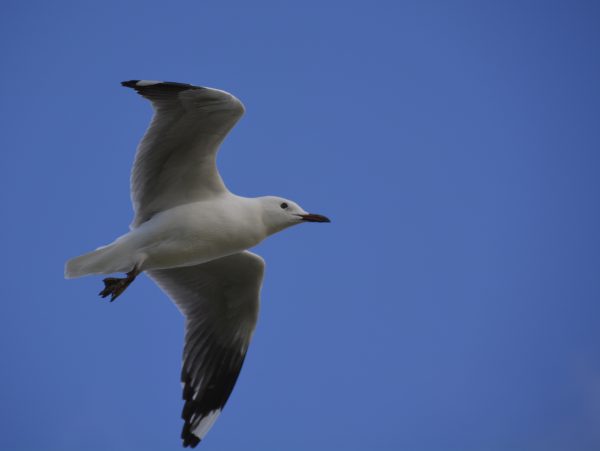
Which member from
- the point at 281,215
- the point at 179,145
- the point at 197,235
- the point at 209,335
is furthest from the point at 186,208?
the point at 209,335

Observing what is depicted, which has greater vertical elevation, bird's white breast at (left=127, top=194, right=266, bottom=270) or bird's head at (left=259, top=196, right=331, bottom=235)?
bird's head at (left=259, top=196, right=331, bottom=235)

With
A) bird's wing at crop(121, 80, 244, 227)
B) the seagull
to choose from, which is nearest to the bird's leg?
the seagull

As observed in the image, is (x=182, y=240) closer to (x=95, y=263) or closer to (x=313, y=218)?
(x=95, y=263)

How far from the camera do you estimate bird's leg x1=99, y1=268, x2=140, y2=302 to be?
649 cm

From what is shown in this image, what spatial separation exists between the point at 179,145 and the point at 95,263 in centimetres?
114

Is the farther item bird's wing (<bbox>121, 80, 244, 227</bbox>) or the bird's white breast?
the bird's white breast

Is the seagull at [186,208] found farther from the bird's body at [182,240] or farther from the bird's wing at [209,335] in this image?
the bird's wing at [209,335]

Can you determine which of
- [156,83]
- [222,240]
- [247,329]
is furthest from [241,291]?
[156,83]

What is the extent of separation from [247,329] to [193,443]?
111 cm

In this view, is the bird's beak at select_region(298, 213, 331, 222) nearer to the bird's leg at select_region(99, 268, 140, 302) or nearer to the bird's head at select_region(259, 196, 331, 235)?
the bird's head at select_region(259, 196, 331, 235)

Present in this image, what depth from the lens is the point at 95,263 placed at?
6633 millimetres

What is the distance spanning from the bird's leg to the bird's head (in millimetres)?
1111

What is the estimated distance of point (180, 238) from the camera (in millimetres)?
6602

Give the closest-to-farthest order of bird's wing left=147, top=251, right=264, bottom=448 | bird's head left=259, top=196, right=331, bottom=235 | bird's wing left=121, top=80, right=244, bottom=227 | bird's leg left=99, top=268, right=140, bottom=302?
bird's wing left=121, top=80, right=244, bottom=227
bird's leg left=99, top=268, right=140, bottom=302
bird's head left=259, top=196, right=331, bottom=235
bird's wing left=147, top=251, right=264, bottom=448
